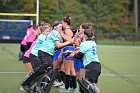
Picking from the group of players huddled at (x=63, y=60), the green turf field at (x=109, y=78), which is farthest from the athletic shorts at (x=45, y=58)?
the green turf field at (x=109, y=78)

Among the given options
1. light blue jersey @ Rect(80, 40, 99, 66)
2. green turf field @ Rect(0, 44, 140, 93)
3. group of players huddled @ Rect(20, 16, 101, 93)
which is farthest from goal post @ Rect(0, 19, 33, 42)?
light blue jersey @ Rect(80, 40, 99, 66)

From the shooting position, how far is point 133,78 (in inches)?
628

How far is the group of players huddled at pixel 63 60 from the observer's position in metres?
9.79

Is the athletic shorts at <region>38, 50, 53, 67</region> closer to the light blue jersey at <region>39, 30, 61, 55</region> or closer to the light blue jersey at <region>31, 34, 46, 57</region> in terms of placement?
the light blue jersey at <region>39, 30, 61, 55</region>

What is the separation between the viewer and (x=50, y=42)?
1128 cm

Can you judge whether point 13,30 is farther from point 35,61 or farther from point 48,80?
point 48,80

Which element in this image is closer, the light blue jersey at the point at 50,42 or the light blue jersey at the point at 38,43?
the light blue jersey at the point at 50,42

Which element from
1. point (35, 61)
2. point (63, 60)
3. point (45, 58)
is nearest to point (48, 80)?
point (45, 58)

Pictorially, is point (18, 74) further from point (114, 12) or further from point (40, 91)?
point (114, 12)

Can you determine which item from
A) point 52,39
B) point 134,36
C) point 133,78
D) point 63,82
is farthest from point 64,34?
point 134,36

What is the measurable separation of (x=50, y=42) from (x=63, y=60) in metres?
1.22

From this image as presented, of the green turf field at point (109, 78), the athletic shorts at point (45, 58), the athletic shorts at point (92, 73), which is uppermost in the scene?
the athletic shorts at point (45, 58)

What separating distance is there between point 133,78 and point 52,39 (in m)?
5.59

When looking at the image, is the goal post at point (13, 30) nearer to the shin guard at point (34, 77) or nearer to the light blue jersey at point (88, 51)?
the shin guard at point (34, 77)
